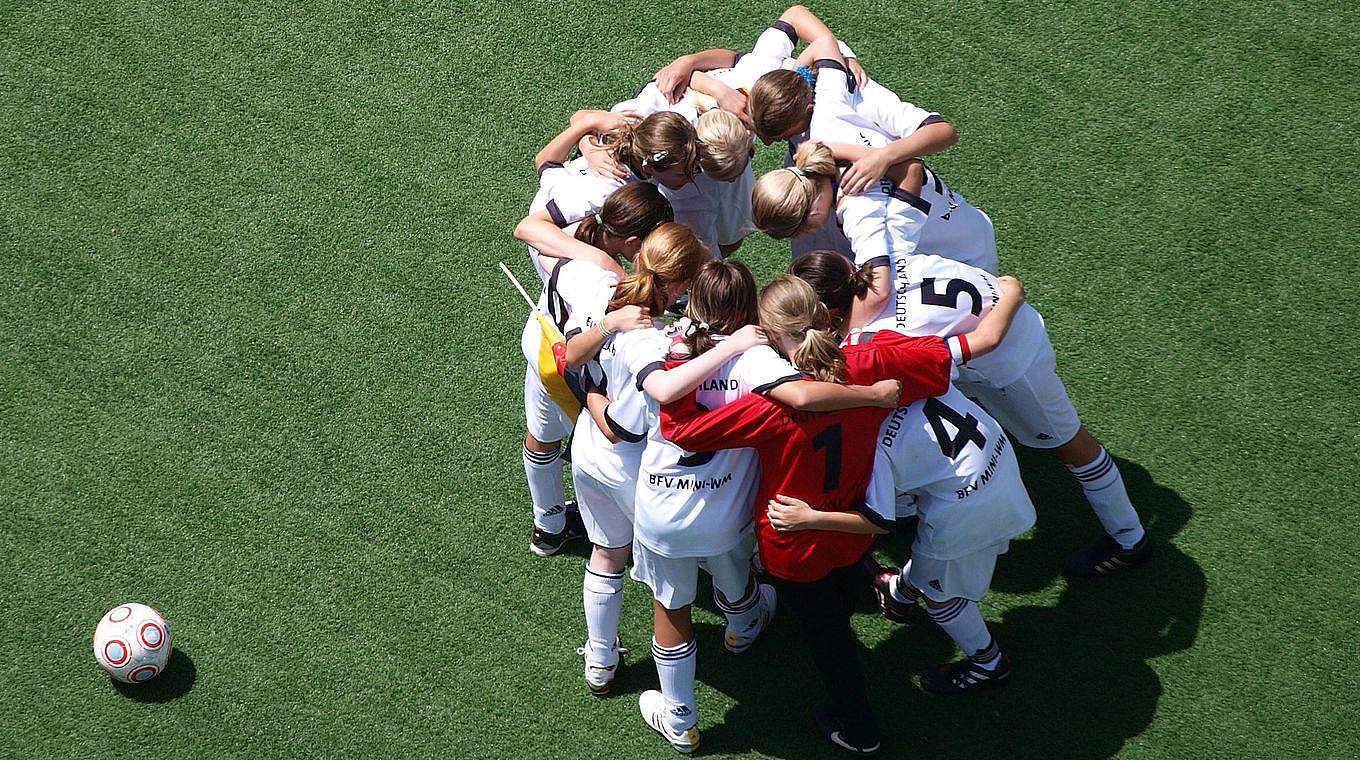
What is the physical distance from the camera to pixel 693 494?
3957mm

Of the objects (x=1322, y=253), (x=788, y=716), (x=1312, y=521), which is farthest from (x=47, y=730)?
(x=1322, y=253)

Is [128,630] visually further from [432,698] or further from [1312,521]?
[1312,521]

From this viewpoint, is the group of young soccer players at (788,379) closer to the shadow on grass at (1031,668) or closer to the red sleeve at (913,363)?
the red sleeve at (913,363)

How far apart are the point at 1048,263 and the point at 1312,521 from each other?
1672 millimetres

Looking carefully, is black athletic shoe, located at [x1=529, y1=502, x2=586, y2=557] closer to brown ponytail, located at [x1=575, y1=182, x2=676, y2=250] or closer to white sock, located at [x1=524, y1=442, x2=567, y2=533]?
white sock, located at [x1=524, y1=442, x2=567, y2=533]

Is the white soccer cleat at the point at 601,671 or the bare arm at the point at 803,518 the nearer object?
the bare arm at the point at 803,518

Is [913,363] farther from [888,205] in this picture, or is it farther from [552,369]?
[552,369]

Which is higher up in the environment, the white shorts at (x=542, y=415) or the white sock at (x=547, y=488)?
the white shorts at (x=542, y=415)

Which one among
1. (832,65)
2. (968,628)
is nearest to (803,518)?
(968,628)

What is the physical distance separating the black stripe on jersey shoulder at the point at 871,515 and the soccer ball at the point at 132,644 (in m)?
2.91

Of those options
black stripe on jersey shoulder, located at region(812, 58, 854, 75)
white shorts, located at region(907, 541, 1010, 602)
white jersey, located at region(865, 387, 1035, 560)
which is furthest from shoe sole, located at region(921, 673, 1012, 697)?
black stripe on jersey shoulder, located at region(812, 58, 854, 75)

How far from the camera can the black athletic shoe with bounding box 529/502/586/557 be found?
515cm

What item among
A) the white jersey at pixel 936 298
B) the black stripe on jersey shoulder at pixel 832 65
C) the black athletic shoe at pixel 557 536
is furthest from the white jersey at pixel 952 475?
the black athletic shoe at pixel 557 536

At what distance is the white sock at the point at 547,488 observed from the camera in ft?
16.1
